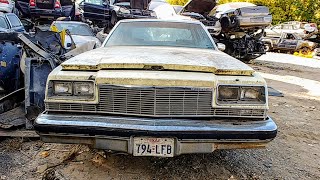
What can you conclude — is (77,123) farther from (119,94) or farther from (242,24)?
(242,24)

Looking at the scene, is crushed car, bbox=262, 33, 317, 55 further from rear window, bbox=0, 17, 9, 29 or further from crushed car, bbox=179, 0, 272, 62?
rear window, bbox=0, 17, 9, 29

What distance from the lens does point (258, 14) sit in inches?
412

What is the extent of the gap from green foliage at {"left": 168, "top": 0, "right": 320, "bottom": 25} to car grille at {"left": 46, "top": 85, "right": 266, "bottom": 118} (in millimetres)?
23140

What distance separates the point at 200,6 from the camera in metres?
11.6

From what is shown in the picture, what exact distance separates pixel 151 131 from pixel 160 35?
6.91 feet

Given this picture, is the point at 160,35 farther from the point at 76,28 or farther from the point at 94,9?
the point at 94,9

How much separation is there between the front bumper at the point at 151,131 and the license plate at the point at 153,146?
0.14ft

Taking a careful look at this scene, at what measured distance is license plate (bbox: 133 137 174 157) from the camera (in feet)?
8.84

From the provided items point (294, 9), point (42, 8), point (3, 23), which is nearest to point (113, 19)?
point (42, 8)

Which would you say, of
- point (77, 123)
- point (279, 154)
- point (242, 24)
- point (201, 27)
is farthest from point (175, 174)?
point (242, 24)

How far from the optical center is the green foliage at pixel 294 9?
959 inches

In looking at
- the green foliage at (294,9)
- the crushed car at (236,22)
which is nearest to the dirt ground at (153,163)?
the crushed car at (236,22)

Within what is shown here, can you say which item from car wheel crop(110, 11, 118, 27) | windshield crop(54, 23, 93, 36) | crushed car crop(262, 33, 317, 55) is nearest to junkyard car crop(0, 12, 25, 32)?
windshield crop(54, 23, 93, 36)

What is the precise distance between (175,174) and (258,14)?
8.53 m
